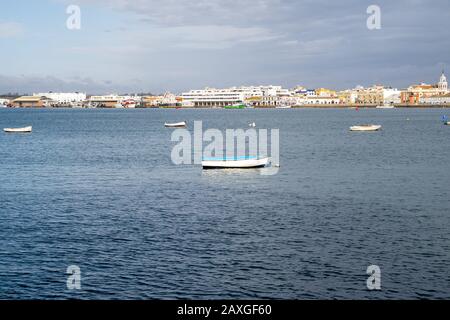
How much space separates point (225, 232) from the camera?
103 ft

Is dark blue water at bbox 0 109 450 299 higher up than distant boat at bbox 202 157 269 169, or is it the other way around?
distant boat at bbox 202 157 269 169

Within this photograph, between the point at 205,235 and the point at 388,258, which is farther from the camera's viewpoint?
the point at 205,235

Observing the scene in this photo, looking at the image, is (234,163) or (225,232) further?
(234,163)

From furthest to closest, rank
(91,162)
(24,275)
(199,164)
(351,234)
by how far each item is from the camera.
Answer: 1. (91,162)
2. (199,164)
3. (351,234)
4. (24,275)

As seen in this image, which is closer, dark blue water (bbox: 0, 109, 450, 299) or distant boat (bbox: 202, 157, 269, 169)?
dark blue water (bbox: 0, 109, 450, 299)

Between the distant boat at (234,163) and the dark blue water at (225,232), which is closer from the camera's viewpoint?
the dark blue water at (225,232)

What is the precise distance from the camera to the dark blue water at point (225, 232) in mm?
23188

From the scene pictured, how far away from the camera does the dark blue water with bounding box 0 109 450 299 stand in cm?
2319

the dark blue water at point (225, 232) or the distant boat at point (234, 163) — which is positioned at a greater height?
the distant boat at point (234, 163)

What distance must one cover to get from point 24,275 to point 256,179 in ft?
97.1

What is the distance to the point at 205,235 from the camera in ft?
100

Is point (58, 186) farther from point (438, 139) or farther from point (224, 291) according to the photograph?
point (438, 139)

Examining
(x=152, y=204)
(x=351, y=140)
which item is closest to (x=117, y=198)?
(x=152, y=204)

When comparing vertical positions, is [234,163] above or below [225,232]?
above
